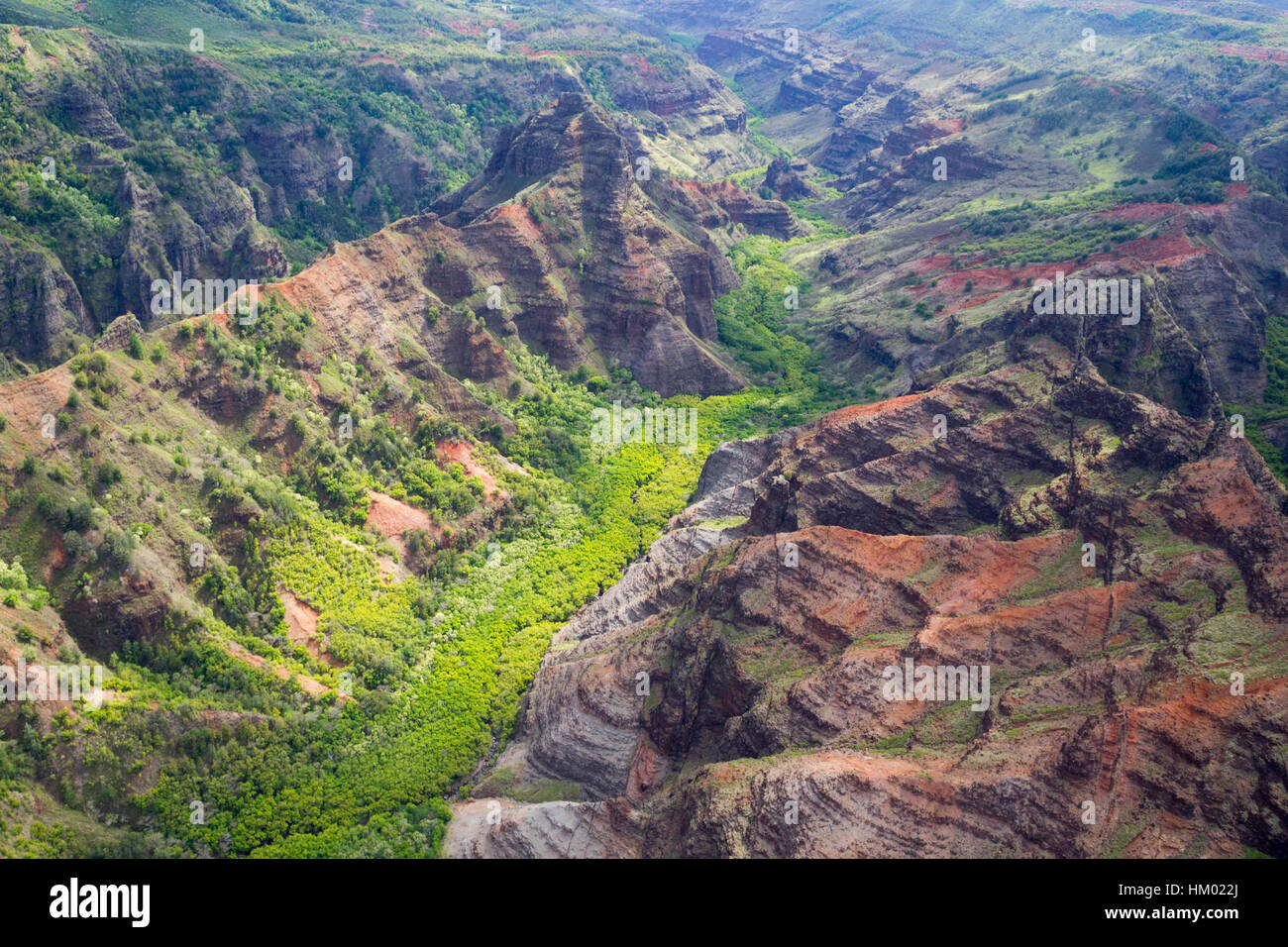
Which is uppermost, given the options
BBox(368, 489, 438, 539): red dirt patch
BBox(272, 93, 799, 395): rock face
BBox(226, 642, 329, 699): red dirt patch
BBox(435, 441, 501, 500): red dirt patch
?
BBox(272, 93, 799, 395): rock face

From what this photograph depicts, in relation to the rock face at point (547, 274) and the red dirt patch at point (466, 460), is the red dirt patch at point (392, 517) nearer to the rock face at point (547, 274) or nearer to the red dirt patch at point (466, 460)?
the red dirt patch at point (466, 460)

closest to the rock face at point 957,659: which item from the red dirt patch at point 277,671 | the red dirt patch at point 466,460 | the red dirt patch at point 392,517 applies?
the red dirt patch at point 277,671

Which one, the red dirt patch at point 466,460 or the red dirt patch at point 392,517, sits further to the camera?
the red dirt patch at point 466,460

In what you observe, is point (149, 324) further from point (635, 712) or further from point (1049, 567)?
point (1049, 567)

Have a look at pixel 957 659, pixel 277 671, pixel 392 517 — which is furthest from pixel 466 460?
pixel 957 659

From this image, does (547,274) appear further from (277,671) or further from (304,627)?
(277,671)

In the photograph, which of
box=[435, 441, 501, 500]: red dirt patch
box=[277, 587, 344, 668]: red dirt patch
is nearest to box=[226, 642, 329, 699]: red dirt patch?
box=[277, 587, 344, 668]: red dirt patch

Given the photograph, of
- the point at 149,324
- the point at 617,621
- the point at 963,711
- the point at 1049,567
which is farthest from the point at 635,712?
the point at 149,324

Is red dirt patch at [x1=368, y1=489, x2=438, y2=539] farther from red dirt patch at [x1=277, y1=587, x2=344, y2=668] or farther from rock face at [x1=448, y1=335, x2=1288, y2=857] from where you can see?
rock face at [x1=448, y1=335, x2=1288, y2=857]

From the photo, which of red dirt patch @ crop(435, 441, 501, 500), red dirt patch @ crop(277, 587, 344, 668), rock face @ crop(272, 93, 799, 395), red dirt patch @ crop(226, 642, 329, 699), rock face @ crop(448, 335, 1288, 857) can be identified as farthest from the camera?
rock face @ crop(272, 93, 799, 395)
